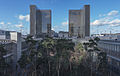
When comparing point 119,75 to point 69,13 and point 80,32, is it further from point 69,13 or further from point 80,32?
point 69,13

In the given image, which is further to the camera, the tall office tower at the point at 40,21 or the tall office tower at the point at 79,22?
the tall office tower at the point at 79,22

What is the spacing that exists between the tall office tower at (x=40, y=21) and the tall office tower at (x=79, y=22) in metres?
14.0

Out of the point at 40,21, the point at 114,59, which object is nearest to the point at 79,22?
the point at 40,21

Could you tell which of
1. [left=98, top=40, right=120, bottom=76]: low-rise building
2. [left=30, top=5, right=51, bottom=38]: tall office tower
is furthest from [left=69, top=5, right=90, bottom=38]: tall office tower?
[left=98, top=40, right=120, bottom=76]: low-rise building

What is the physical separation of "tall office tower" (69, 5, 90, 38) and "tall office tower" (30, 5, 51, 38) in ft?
46.0

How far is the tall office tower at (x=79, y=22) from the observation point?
148 feet

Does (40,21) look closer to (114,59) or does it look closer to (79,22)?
(79,22)

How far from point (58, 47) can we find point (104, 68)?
20.5 feet

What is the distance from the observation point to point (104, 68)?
8625mm

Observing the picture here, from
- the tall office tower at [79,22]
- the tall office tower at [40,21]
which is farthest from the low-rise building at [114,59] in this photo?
the tall office tower at [40,21]

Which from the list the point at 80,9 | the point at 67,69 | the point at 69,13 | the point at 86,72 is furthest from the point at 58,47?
the point at 80,9

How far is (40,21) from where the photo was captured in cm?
4697

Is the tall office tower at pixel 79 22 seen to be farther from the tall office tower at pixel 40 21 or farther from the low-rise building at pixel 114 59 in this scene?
the low-rise building at pixel 114 59

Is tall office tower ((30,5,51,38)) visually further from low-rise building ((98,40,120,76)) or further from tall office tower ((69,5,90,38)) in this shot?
low-rise building ((98,40,120,76))
